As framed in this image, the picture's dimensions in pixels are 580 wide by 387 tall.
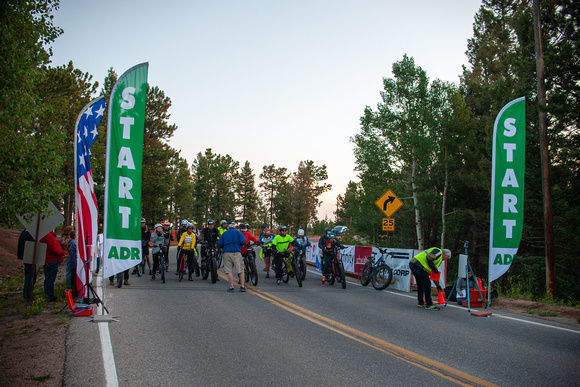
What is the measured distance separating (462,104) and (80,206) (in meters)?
29.5

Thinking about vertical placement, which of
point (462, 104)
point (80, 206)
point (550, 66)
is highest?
point (462, 104)

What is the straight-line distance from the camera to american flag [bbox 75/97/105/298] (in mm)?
8820

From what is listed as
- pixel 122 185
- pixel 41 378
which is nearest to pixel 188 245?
pixel 122 185

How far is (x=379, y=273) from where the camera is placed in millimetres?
14094

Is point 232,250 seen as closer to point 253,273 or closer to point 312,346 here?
point 253,273

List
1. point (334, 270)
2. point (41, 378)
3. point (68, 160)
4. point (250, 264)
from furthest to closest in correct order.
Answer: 1. point (68, 160)
2. point (334, 270)
3. point (250, 264)
4. point (41, 378)

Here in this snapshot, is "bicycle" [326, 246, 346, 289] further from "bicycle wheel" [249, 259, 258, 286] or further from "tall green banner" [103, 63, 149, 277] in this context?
"tall green banner" [103, 63, 149, 277]

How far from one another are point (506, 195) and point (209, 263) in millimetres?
9289

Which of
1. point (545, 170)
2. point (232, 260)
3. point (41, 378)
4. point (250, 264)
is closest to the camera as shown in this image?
point (41, 378)

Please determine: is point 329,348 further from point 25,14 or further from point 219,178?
point 219,178

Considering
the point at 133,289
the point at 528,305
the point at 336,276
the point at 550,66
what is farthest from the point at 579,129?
the point at 133,289

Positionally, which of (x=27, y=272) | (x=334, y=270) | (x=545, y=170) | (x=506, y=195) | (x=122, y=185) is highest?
(x=545, y=170)

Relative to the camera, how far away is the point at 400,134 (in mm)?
34188

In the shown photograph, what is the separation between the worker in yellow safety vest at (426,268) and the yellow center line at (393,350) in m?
2.96
